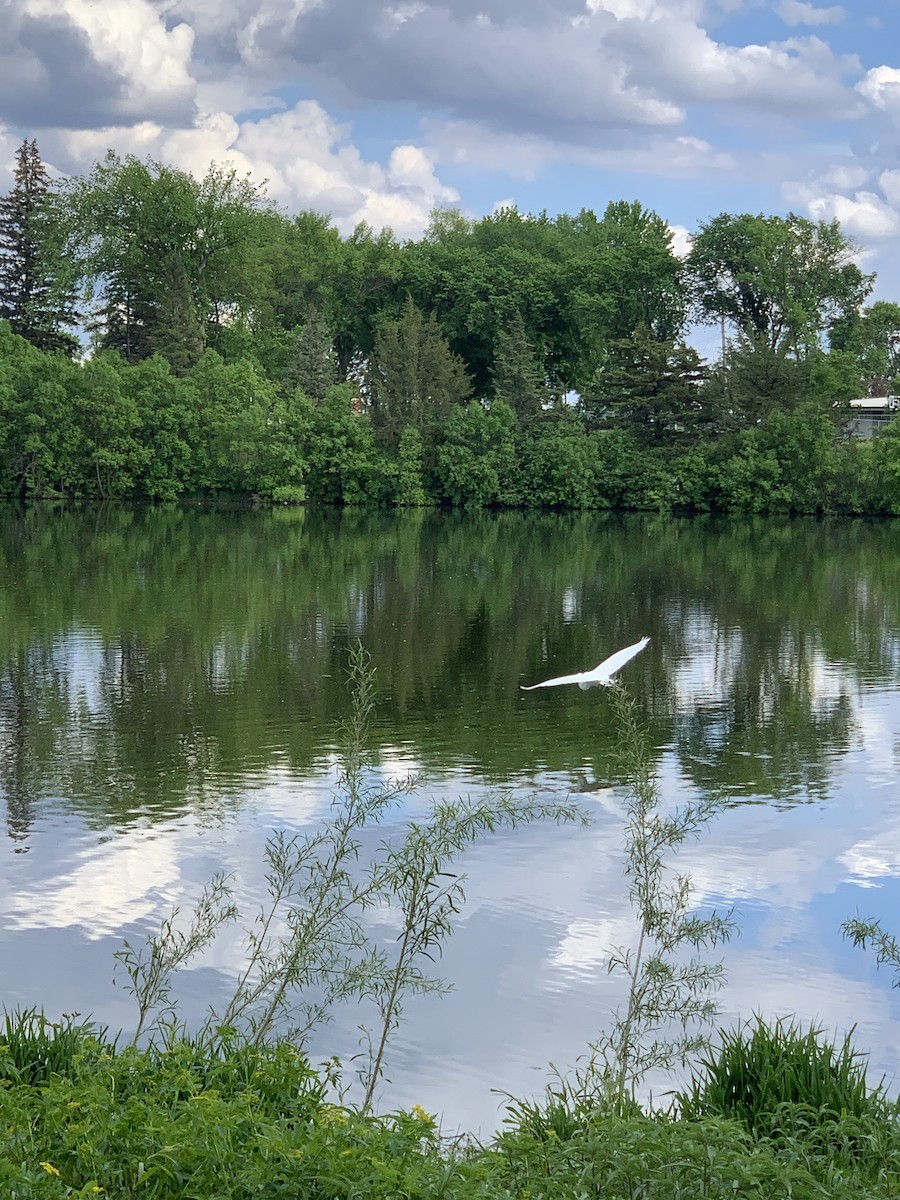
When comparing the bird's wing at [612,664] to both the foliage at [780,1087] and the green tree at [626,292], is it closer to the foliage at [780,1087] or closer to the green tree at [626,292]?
the foliage at [780,1087]

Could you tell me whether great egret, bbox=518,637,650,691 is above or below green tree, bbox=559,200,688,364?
below

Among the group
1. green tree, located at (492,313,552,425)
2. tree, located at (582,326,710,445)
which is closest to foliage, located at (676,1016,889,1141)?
tree, located at (582,326,710,445)

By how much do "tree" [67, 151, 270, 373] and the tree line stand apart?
13cm

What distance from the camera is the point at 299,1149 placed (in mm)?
5020

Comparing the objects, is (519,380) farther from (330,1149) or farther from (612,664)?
(330,1149)

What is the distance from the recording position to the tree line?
2499 inches

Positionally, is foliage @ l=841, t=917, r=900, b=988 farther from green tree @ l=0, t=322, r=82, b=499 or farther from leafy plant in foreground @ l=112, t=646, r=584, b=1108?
green tree @ l=0, t=322, r=82, b=499

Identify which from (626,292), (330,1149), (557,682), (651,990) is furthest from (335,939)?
(626,292)

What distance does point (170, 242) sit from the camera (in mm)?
70875

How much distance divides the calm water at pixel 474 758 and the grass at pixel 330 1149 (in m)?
2.18

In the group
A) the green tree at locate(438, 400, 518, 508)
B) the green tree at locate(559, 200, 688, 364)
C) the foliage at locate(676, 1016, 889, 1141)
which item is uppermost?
the green tree at locate(559, 200, 688, 364)

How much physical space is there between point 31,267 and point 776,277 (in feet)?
122

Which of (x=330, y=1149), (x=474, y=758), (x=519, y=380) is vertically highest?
(x=519, y=380)

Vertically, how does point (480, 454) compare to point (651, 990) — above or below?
above
